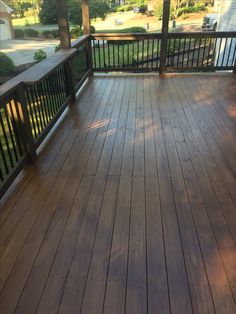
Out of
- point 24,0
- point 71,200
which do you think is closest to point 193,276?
point 71,200

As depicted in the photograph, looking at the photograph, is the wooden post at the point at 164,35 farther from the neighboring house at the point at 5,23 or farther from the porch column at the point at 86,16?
the neighboring house at the point at 5,23

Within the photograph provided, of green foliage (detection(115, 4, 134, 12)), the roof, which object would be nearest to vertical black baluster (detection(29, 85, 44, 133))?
the roof

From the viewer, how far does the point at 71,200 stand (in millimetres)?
2186

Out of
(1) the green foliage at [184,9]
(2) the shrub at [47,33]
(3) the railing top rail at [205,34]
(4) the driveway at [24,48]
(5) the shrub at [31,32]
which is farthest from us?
(1) the green foliage at [184,9]

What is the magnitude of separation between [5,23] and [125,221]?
17430mm

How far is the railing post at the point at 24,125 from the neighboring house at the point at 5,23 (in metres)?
14.5

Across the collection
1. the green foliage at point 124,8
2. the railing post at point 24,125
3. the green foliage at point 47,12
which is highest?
the green foliage at point 124,8

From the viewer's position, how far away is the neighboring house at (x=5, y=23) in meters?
14.3

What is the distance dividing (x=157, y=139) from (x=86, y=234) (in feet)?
5.57

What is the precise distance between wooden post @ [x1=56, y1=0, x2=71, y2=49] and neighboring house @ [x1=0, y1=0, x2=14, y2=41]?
12.2 metres

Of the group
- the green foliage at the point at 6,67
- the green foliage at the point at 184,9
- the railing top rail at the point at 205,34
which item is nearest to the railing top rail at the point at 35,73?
the railing top rail at the point at 205,34

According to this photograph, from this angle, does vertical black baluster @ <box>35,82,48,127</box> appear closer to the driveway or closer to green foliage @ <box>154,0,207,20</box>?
the driveway

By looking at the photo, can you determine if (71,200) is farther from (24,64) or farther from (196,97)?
(24,64)

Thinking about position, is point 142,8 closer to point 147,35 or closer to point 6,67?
point 6,67
